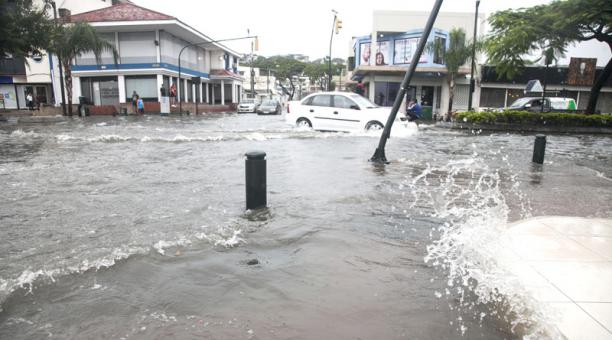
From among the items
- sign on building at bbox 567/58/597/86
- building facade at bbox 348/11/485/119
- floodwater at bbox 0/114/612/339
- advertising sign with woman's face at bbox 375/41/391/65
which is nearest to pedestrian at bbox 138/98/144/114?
building facade at bbox 348/11/485/119

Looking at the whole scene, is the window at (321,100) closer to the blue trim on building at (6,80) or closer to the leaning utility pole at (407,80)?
the leaning utility pole at (407,80)

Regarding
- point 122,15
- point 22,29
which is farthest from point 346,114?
point 122,15

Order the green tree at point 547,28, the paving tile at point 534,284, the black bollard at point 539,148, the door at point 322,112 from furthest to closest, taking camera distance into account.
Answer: the green tree at point 547,28, the door at point 322,112, the black bollard at point 539,148, the paving tile at point 534,284

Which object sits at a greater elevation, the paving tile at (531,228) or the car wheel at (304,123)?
the car wheel at (304,123)

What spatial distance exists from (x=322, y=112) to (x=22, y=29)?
14.8 meters

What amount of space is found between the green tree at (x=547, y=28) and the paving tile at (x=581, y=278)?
666 inches

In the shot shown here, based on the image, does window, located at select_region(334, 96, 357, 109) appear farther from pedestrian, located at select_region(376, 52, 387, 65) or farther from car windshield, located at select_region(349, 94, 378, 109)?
pedestrian, located at select_region(376, 52, 387, 65)

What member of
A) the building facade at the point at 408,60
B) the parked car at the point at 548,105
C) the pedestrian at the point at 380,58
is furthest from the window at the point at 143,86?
the parked car at the point at 548,105

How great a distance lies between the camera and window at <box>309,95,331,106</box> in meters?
15.6

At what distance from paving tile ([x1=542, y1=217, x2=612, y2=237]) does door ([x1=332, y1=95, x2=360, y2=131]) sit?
1008 centimetres

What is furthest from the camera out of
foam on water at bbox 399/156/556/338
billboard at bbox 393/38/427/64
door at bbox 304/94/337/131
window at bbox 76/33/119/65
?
window at bbox 76/33/119/65

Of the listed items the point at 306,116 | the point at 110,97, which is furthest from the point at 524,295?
the point at 110,97

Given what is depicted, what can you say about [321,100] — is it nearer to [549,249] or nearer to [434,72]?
[549,249]

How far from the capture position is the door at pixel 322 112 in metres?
15.5
